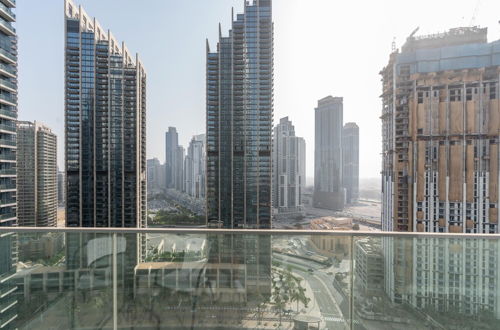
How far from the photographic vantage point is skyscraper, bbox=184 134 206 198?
20391mm

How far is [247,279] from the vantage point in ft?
4.92

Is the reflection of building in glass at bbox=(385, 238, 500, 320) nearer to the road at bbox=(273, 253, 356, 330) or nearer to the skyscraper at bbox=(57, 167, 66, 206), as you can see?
the road at bbox=(273, 253, 356, 330)

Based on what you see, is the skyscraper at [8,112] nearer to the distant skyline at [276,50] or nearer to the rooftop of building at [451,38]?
the distant skyline at [276,50]

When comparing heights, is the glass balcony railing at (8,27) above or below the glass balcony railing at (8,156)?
above

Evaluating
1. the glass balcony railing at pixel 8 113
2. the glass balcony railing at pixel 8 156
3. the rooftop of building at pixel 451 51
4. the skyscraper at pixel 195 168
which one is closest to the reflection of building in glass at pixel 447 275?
the skyscraper at pixel 195 168

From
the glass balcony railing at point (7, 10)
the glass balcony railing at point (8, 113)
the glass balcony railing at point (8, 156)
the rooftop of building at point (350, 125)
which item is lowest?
the glass balcony railing at point (8, 156)

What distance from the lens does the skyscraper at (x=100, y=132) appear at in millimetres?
20484

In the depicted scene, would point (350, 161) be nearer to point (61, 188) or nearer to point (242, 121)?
point (242, 121)

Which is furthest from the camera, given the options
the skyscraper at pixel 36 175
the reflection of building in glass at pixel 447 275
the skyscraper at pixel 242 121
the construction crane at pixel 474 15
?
the construction crane at pixel 474 15

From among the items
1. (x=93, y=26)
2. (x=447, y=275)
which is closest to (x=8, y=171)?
(x=93, y=26)

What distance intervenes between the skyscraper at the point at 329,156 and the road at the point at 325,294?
75.0 feet

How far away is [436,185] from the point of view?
1909 centimetres

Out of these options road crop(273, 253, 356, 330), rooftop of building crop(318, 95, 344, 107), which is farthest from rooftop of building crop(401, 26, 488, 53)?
road crop(273, 253, 356, 330)

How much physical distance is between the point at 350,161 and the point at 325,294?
24.2 m
